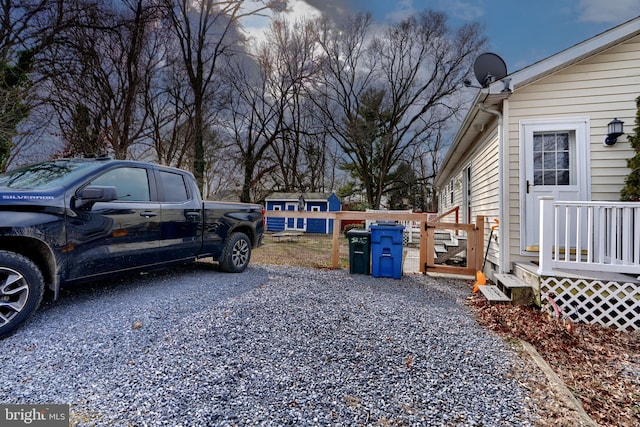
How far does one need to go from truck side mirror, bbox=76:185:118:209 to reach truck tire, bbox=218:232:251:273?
85.2 inches

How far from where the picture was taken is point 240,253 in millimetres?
5309

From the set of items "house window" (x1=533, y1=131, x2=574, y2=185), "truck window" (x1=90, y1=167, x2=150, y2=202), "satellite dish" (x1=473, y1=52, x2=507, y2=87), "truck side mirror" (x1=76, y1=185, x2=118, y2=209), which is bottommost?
"truck side mirror" (x1=76, y1=185, x2=118, y2=209)

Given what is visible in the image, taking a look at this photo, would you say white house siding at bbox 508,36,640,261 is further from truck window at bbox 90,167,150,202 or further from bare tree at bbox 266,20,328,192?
bare tree at bbox 266,20,328,192

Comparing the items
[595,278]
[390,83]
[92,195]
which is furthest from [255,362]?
[390,83]

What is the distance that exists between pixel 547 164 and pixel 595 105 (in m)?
1.11

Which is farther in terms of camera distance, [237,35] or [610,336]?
[237,35]

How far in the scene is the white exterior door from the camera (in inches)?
185

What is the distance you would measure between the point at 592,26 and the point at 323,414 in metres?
12.7

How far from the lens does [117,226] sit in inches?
133

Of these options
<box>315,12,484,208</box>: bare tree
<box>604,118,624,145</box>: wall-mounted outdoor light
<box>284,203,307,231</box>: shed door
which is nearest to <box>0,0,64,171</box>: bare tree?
<box>604,118,624,145</box>: wall-mounted outdoor light

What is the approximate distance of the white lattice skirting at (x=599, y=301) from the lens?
351 cm

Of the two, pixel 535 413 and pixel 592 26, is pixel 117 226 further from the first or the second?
pixel 592 26

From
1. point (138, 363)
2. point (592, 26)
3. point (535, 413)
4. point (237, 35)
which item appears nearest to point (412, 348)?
point (535, 413)

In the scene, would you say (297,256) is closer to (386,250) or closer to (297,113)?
(386,250)
